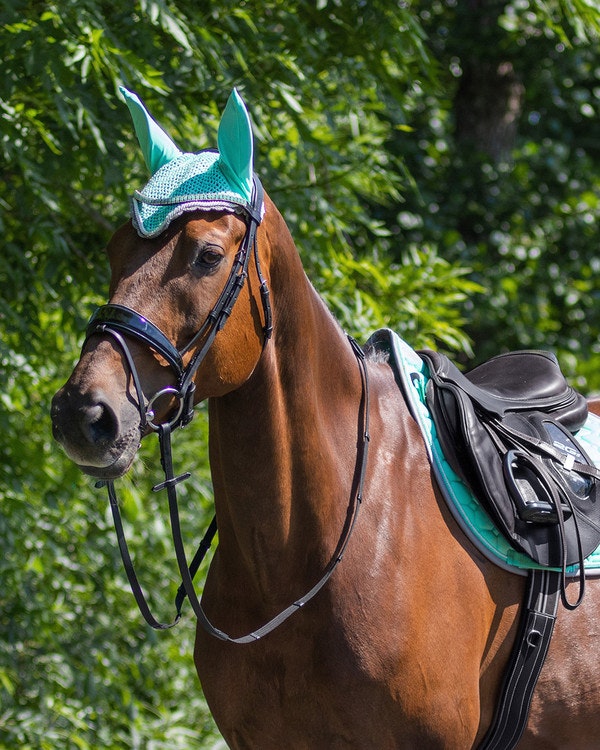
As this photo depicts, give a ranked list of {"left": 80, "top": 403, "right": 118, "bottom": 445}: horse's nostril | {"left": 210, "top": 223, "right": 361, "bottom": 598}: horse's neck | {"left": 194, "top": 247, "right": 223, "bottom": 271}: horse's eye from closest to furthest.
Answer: {"left": 80, "top": 403, "right": 118, "bottom": 445}: horse's nostril < {"left": 194, "top": 247, "right": 223, "bottom": 271}: horse's eye < {"left": 210, "top": 223, "right": 361, "bottom": 598}: horse's neck

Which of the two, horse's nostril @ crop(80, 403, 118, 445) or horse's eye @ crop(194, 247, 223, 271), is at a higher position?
horse's eye @ crop(194, 247, 223, 271)

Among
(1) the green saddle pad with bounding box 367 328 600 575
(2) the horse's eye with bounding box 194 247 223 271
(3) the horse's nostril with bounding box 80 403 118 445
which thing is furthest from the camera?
(1) the green saddle pad with bounding box 367 328 600 575

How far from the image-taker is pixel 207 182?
6.47ft

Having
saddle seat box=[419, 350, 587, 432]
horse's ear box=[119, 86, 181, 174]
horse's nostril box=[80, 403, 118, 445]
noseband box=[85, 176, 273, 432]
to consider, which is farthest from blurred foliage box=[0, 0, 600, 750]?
horse's nostril box=[80, 403, 118, 445]

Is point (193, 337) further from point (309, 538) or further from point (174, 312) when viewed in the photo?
point (309, 538)

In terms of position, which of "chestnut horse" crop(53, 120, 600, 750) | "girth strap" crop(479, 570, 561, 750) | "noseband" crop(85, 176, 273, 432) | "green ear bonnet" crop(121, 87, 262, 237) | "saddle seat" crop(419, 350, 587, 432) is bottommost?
"girth strap" crop(479, 570, 561, 750)

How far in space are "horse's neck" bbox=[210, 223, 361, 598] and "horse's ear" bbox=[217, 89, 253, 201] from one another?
0.21 m

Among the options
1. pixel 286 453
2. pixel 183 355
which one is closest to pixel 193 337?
pixel 183 355

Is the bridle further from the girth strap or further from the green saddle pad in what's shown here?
the girth strap

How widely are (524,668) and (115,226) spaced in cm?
227

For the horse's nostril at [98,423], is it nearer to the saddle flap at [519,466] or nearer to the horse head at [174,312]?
the horse head at [174,312]

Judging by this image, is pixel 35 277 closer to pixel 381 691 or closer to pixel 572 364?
pixel 381 691

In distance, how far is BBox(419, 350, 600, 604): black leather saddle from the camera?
2336 millimetres

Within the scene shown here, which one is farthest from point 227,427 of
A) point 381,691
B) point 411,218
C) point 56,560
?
point 411,218
